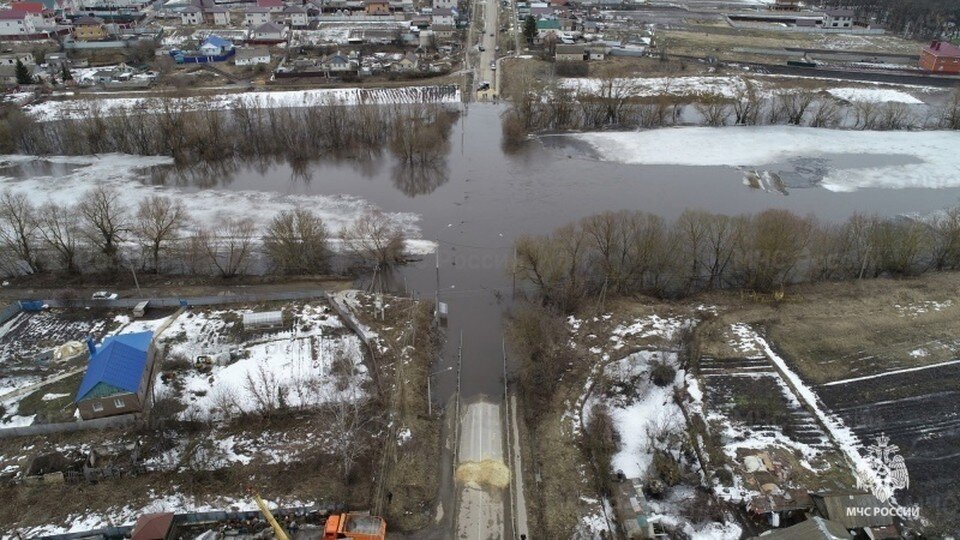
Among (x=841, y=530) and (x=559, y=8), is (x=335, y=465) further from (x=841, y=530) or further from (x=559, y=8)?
(x=559, y=8)

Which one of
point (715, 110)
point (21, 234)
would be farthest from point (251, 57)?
point (715, 110)

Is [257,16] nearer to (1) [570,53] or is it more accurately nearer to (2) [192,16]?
(2) [192,16]

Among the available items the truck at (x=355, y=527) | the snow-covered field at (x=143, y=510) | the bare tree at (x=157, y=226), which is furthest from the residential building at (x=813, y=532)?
the bare tree at (x=157, y=226)

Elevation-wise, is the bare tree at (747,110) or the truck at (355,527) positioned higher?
the bare tree at (747,110)

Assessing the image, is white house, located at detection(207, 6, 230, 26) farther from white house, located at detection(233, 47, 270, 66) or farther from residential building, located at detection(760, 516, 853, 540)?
residential building, located at detection(760, 516, 853, 540)

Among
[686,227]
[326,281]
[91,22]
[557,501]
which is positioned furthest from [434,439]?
[91,22]

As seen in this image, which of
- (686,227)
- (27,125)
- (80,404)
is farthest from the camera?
(27,125)

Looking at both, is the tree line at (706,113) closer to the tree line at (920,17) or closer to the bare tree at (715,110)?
the bare tree at (715,110)
